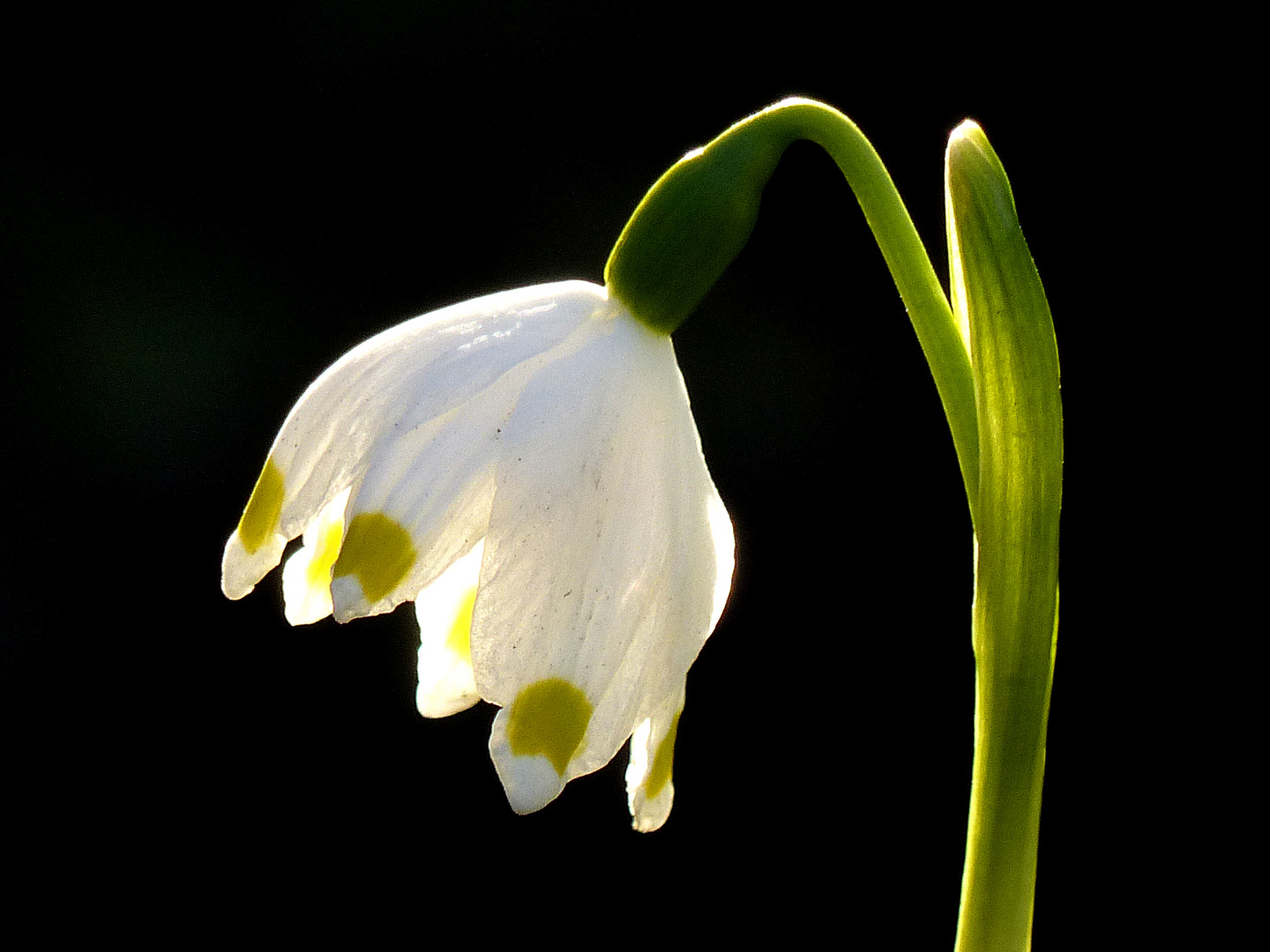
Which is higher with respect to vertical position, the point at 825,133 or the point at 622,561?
the point at 825,133

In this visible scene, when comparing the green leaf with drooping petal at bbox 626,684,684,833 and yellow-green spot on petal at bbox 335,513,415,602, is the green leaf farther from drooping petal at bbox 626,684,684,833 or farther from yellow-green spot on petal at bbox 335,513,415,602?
yellow-green spot on petal at bbox 335,513,415,602

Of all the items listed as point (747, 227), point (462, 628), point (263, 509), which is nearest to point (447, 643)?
point (462, 628)

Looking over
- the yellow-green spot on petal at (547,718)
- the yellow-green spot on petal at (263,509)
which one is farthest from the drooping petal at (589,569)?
the yellow-green spot on petal at (263,509)

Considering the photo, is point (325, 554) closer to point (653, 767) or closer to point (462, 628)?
point (462, 628)

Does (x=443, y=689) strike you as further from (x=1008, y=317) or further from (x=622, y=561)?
(x=1008, y=317)

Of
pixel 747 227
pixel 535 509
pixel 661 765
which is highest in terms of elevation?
pixel 747 227

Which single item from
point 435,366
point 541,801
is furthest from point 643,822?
point 435,366
